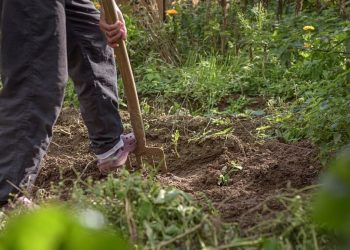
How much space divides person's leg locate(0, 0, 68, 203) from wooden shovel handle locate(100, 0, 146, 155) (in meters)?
0.30

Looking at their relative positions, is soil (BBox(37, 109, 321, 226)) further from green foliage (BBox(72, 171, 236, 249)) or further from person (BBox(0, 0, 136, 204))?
green foliage (BBox(72, 171, 236, 249))

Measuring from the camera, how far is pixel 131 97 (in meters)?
3.17

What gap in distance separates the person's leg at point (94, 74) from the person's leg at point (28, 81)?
0.30 m

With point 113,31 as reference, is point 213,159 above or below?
below

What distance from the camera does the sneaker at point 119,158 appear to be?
10.4ft

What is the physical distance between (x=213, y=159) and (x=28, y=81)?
112 centimetres

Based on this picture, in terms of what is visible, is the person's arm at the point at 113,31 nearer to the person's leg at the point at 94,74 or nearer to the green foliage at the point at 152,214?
the person's leg at the point at 94,74

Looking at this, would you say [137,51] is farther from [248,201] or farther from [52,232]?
[52,232]

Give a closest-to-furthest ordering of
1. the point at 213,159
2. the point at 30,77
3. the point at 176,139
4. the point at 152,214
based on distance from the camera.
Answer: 1. the point at 152,214
2. the point at 30,77
3. the point at 213,159
4. the point at 176,139

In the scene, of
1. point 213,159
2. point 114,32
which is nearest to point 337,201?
point 114,32

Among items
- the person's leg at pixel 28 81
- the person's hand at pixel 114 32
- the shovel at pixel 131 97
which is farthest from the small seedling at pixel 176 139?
the person's leg at pixel 28 81

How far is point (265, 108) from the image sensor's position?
4.27m

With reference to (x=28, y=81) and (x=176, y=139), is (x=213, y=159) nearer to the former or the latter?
(x=176, y=139)

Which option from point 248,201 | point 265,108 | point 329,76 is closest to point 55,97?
point 248,201
